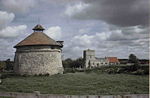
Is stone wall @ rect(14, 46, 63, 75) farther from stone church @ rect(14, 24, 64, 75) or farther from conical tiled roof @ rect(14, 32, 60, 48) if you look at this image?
conical tiled roof @ rect(14, 32, 60, 48)

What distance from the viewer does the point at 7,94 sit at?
13.6 metres

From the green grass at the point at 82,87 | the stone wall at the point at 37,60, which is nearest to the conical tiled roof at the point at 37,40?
the stone wall at the point at 37,60

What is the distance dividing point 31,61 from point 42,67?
7.04 feet

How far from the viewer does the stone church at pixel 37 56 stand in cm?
3738

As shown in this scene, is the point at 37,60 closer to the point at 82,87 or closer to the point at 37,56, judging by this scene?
the point at 37,56

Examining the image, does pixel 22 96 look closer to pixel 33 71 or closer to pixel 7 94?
pixel 7 94

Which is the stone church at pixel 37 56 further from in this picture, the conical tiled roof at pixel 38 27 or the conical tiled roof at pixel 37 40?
the conical tiled roof at pixel 38 27

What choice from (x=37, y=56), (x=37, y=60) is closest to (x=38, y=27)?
(x=37, y=56)

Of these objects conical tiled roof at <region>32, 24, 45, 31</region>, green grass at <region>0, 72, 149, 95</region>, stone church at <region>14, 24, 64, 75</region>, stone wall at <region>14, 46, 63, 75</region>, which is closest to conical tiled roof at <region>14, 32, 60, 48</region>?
stone church at <region>14, 24, 64, 75</region>

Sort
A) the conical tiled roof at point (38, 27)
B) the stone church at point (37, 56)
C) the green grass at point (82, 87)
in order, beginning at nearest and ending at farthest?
1. the green grass at point (82, 87)
2. the stone church at point (37, 56)
3. the conical tiled roof at point (38, 27)

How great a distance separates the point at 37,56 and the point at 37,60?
2.22ft

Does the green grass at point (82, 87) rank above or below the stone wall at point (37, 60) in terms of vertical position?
below

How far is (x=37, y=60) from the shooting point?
3759cm

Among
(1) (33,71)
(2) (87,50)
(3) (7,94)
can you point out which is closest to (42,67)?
(1) (33,71)
